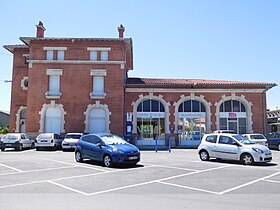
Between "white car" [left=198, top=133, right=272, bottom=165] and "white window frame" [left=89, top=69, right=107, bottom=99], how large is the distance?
515 inches

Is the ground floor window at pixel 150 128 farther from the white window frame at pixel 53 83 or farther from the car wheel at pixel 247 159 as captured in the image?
the car wheel at pixel 247 159

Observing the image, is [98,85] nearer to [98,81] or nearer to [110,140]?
[98,81]

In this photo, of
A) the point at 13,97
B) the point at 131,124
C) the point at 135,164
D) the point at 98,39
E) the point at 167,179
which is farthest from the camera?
the point at 13,97

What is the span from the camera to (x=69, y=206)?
19.3ft

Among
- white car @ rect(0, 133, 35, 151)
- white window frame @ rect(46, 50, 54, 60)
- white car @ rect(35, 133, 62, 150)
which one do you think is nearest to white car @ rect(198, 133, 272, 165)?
white car @ rect(35, 133, 62, 150)

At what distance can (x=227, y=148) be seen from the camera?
1370 centimetres

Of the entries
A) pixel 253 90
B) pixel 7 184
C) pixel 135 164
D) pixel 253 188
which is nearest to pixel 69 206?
pixel 7 184

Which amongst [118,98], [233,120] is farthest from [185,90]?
[118,98]

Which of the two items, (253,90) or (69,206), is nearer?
(69,206)

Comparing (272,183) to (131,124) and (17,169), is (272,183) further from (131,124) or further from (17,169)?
(131,124)

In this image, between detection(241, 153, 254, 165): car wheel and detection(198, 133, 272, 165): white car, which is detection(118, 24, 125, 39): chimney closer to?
detection(198, 133, 272, 165): white car

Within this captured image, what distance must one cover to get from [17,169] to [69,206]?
6.64 meters

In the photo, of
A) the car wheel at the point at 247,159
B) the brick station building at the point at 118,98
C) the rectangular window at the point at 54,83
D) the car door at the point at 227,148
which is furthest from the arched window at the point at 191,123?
the car wheel at the point at 247,159

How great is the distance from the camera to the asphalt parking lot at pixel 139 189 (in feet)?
20.0
